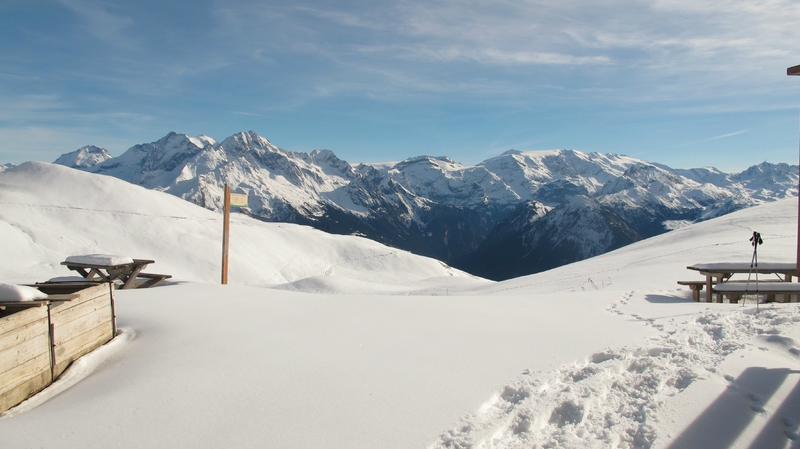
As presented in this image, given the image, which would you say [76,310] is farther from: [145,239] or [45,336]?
[145,239]

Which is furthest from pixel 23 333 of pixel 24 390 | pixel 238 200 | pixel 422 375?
pixel 238 200

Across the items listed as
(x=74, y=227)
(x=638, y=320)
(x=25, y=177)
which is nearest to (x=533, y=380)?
(x=638, y=320)

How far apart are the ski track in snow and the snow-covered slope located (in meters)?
19.9

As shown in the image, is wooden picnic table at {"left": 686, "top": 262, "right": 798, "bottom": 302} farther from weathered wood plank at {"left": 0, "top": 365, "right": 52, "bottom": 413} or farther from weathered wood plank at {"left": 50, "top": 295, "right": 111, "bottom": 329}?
weathered wood plank at {"left": 0, "top": 365, "right": 52, "bottom": 413}

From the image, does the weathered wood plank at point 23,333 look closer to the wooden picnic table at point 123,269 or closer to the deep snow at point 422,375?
the deep snow at point 422,375

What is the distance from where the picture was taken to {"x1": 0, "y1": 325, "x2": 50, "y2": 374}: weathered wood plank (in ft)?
15.0

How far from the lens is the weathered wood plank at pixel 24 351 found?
4574 millimetres

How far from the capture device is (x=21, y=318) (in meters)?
4.75

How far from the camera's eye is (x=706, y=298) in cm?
1205

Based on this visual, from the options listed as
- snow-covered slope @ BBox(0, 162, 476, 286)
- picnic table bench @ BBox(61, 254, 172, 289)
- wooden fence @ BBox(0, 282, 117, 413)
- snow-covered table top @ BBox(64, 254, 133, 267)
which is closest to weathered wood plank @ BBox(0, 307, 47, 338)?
wooden fence @ BBox(0, 282, 117, 413)

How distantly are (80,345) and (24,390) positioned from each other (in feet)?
3.59

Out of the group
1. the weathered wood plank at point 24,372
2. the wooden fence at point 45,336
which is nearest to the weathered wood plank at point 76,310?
the wooden fence at point 45,336

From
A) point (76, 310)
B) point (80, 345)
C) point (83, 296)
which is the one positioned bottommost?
point (80, 345)

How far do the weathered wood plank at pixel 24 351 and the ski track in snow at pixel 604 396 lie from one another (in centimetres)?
436
